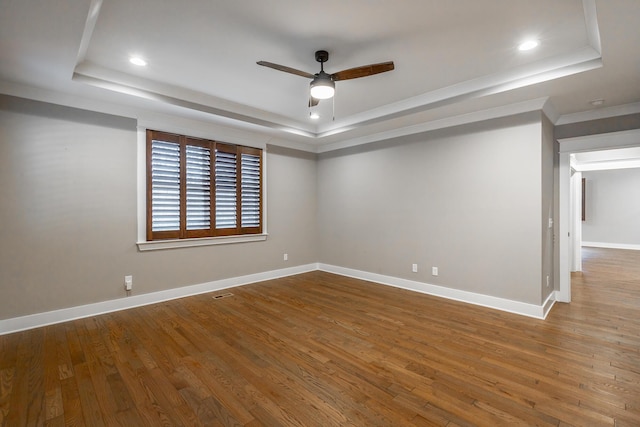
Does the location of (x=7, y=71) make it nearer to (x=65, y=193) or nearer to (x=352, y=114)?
(x=65, y=193)

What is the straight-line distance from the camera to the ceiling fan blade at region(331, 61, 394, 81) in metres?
2.54

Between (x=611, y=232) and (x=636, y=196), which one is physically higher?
(x=636, y=196)

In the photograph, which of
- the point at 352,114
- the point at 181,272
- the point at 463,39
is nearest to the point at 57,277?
the point at 181,272

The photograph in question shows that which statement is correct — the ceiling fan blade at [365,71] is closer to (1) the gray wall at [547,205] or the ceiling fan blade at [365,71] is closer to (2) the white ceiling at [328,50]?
(2) the white ceiling at [328,50]

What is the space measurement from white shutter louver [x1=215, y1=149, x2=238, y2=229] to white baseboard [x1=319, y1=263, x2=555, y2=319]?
8.16ft

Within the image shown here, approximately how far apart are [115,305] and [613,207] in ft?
43.7

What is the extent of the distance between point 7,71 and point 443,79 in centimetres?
456

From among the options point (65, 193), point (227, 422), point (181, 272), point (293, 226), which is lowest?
point (227, 422)

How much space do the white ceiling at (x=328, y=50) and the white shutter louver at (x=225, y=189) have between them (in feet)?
2.47

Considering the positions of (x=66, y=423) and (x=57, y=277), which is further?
(x=57, y=277)

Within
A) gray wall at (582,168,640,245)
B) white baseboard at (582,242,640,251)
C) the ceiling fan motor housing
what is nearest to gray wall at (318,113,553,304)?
the ceiling fan motor housing

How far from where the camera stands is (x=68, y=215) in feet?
11.2

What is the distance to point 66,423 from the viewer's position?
1774 mm

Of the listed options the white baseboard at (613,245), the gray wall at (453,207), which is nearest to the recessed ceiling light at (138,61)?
the gray wall at (453,207)
